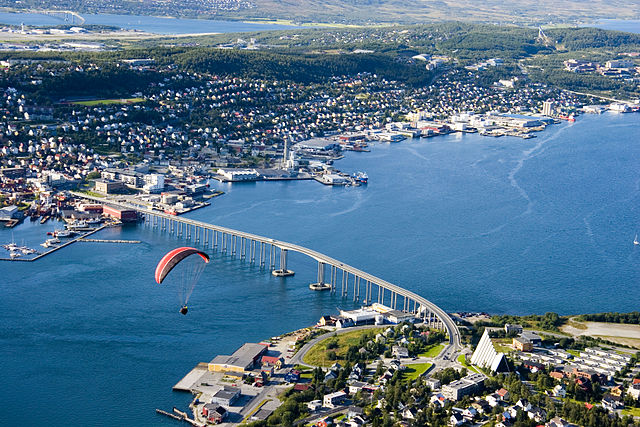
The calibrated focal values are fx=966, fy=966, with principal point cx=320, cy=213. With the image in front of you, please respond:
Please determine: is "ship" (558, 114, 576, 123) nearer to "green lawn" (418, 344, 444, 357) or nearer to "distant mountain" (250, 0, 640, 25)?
"green lawn" (418, 344, 444, 357)

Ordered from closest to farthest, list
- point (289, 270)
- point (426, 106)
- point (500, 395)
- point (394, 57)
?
point (500, 395) < point (289, 270) < point (426, 106) < point (394, 57)


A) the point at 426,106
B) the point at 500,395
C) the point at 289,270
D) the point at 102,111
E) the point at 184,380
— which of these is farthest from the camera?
the point at 426,106

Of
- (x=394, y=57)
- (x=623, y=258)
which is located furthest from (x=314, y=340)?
(x=394, y=57)

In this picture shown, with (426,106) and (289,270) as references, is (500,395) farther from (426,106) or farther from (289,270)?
(426,106)

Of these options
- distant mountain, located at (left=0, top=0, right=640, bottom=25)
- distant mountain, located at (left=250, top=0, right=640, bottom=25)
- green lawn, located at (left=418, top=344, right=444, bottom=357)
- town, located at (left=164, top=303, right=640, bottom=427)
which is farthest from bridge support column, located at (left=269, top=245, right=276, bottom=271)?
distant mountain, located at (left=250, top=0, right=640, bottom=25)

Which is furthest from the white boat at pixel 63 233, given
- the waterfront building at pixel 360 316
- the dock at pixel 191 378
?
the dock at pixel 191 378

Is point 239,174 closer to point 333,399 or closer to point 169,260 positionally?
point 169,260
